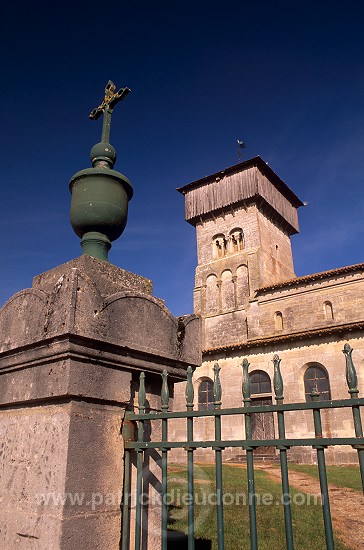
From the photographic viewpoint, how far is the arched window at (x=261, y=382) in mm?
19844

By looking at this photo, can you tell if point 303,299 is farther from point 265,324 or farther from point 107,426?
point 107,426

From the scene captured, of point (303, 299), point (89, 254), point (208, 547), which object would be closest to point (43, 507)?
point (89, 254)

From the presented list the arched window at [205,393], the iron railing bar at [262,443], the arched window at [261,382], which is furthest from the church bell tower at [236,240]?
the iron railing bar at [262,443]

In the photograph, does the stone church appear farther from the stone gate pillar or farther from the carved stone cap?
the stone gate pillar

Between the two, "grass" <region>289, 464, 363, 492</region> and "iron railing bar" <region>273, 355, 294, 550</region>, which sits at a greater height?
"iron railing bar" <region>273, 355, 294, 550</region>

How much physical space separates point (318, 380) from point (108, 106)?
57.6ft

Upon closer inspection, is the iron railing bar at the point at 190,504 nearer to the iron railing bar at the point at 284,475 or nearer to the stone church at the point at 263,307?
the iron railing bar at the point at 284,475

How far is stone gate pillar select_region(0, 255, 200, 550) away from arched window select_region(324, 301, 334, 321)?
2049 cm

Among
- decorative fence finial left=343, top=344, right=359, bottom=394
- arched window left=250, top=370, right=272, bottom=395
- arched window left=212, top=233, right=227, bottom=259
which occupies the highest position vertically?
arched window left=212, top=233, right=227, bottom=259

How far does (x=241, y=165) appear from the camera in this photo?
28.8 m

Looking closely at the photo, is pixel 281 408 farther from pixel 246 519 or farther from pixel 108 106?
pixel 246 519

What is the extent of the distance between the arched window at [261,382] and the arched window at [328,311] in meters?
4.76

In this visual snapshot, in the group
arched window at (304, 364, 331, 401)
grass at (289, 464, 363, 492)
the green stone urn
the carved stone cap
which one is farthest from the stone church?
the green stone urn

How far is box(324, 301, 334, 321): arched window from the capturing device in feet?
71.3
